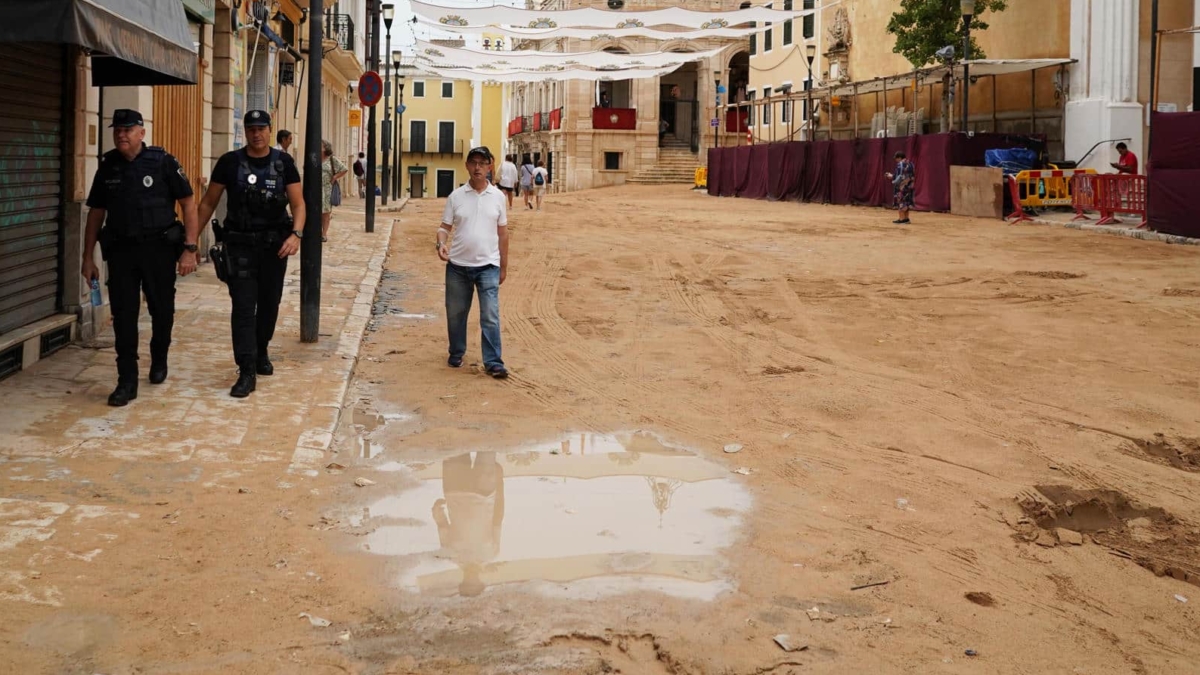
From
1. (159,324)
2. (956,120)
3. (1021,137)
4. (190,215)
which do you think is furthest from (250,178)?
(956,120)

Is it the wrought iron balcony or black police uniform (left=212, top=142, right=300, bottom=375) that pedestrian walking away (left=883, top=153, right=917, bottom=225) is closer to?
the wrought iron balcony

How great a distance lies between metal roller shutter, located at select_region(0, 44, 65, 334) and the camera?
7.81m

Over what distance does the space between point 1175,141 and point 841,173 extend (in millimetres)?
13885

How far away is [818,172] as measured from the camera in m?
33.9

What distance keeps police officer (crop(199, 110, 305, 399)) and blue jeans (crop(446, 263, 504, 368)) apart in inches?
56.7

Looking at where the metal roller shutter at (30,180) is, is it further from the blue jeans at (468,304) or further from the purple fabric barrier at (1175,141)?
the purple fabric barrier at (1175,141)

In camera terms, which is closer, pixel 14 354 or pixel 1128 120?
pixel 14 354

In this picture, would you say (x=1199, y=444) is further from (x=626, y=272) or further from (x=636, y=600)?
(x=626, y=272)

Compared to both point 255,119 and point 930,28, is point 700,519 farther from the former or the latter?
point 930,28

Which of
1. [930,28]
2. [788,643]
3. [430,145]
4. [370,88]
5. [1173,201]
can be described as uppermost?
[430,145]

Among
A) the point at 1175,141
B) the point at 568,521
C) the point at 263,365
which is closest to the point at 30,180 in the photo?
the point at 263,365

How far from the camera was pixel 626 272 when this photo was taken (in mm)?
15359

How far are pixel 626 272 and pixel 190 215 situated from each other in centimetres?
847

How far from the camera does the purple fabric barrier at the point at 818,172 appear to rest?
33438 millimetres
